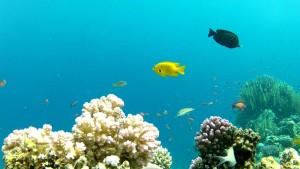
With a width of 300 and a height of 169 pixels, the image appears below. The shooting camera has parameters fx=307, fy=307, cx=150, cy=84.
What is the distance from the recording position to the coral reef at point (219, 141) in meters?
4.34

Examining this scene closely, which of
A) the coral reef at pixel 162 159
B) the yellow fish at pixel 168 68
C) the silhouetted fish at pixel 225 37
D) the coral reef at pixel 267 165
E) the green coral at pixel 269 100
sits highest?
the green coral at pixel 269 100

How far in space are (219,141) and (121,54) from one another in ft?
376

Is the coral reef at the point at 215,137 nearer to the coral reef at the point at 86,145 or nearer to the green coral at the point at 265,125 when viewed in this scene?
the coral reef at the point at 86,145

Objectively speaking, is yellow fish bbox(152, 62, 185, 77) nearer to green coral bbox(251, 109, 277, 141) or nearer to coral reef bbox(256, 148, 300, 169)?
coral reef bbox(256, 148, 300, 169)

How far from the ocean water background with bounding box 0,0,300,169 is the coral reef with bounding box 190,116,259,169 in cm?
8986

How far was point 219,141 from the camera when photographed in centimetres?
448

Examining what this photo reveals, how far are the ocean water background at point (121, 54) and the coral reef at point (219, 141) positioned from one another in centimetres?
8986

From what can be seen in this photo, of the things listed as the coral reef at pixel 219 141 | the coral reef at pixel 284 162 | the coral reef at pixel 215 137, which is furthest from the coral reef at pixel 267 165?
the coral reef at pixel 215 137

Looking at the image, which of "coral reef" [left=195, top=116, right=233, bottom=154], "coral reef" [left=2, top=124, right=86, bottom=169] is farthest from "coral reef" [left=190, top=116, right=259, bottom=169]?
"coral reef" [left=2, top=124, right=86, bottom=169]

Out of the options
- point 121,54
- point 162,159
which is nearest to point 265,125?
point 162,159

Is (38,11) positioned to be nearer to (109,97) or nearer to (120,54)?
(120,54)

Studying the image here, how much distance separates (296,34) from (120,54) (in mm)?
96408

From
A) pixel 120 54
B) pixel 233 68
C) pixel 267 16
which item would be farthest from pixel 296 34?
pixel 120 54

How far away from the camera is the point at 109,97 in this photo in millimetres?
4828
